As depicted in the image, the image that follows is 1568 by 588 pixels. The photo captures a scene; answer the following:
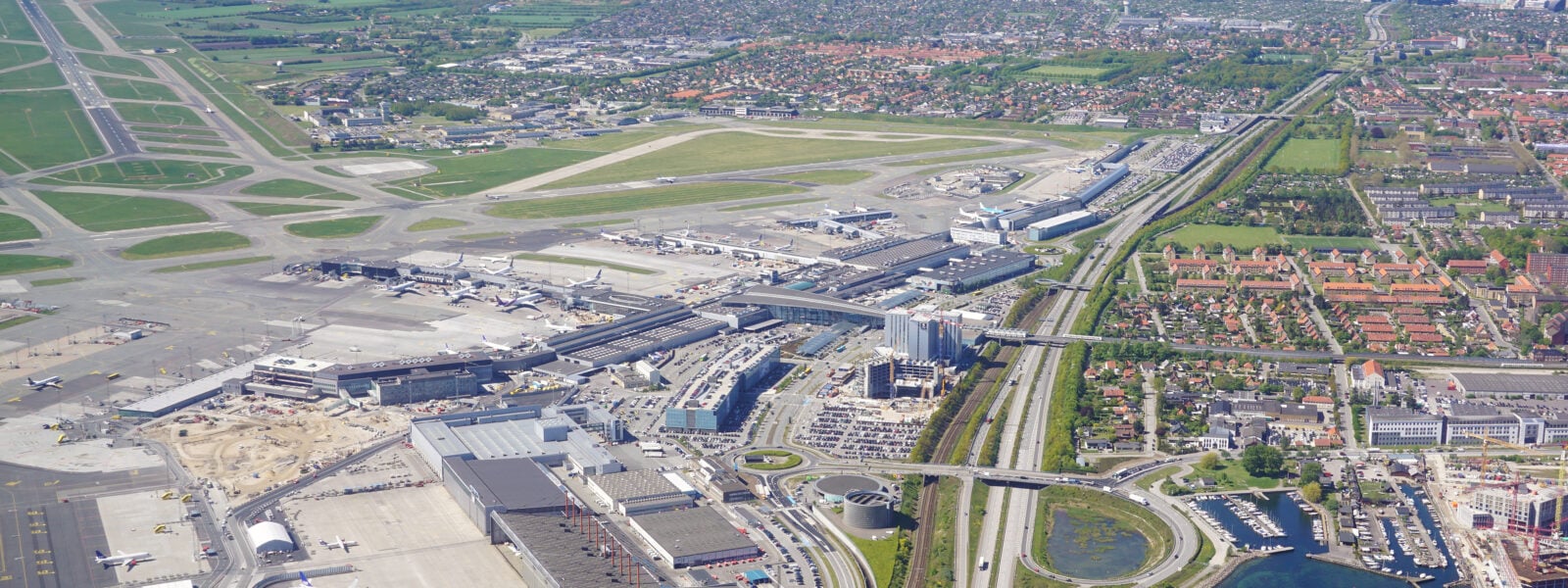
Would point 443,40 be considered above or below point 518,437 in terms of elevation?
above

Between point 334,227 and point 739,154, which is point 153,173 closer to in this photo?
point 334,227

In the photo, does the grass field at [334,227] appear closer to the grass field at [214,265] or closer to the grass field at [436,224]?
the grass field at [436,224]

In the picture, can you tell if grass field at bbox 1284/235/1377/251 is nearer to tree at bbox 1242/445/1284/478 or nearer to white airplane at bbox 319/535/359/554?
tree at bbox 1242/445/1284/478

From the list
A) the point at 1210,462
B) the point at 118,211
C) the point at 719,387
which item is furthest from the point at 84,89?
the point at 1210,462

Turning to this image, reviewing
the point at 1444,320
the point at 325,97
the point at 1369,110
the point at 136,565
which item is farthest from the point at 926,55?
the point at 136,565

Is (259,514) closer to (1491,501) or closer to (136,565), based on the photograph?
(136,565)

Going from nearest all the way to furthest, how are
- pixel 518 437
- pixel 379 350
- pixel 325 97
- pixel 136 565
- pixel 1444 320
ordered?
1. pixel 136 565
2. pixel 518 437
3. pixel 379 350
4. pixel 1444 320
5. pixel 325 97

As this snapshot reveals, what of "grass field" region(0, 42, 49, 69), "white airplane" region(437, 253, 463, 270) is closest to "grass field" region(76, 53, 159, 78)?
"grass field" region(0, 42, 49, 69)

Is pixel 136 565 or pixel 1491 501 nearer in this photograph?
pixel 136 565

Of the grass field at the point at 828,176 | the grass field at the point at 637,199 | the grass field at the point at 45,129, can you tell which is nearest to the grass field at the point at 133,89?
the grass field at the point at 45,129
